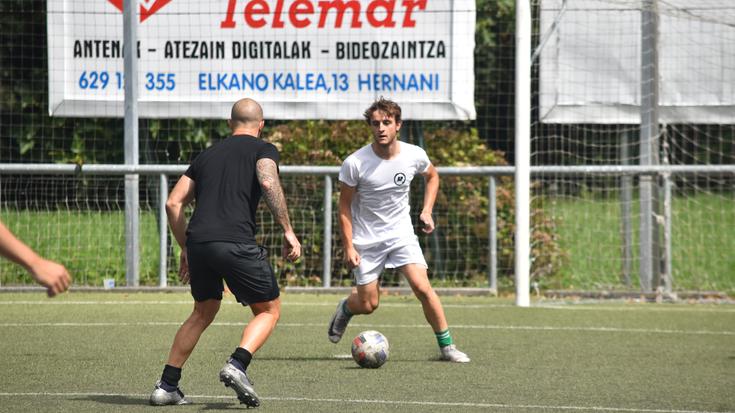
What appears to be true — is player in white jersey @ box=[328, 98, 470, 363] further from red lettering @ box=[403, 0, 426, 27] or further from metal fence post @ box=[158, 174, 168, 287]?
red lettering @ box=[403, 0, 426, 27]

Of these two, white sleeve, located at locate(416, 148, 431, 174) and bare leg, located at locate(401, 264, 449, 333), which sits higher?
white sleeve, located at locate(416, 148, 431, 174)

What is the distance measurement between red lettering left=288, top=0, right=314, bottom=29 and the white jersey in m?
6.22

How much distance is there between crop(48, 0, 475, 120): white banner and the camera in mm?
15664

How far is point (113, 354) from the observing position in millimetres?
9414

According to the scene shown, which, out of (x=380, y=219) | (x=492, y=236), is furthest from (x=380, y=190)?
(x=492, y=236)

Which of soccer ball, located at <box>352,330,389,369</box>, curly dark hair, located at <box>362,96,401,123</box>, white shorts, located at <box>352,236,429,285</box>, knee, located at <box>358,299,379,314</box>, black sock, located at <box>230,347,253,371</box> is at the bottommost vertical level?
soccer ball, located at <box>352,330,389,369</box>

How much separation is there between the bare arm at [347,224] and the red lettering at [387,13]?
6.38 m

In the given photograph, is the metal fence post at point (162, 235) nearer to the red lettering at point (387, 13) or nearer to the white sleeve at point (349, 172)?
the red lettering at point (387, 13)

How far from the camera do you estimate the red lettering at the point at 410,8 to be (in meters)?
15.6

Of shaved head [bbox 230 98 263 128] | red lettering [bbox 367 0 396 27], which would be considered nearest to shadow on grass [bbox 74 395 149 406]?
shaved head [bbox 230 98 263 128]

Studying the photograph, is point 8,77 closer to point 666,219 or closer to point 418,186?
point 418,186

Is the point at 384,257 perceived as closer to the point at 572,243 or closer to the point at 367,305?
the point at 367,305

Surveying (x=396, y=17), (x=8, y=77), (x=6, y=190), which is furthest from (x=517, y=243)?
(x=8, y=77)

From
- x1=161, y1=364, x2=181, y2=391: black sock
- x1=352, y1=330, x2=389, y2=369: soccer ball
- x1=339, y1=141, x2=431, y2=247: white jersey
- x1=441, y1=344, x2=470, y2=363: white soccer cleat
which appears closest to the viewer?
x1=161, y1=364, x2=181, y2=391: black sock
